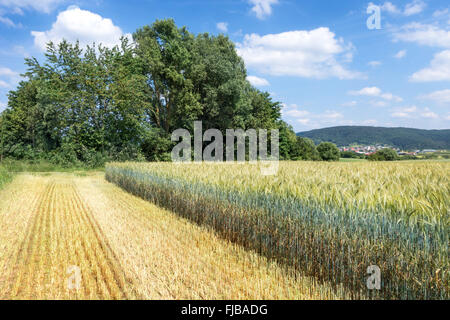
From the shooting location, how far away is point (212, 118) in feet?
92.1

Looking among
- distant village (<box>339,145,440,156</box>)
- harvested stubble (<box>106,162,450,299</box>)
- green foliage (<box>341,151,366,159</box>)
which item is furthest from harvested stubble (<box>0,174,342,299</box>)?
green foliage (<box>341,151,366,159</box>)

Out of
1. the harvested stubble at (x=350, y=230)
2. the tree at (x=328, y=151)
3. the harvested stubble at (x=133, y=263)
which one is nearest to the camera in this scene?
the harvested stubble at (x=350, y=230)

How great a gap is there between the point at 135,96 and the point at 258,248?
2376 cm

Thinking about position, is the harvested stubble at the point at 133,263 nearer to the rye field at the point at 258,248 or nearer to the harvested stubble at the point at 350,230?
the rye field at the point at 258,248

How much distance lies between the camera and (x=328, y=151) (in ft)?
210

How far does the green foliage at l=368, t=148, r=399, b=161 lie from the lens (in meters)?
23.0

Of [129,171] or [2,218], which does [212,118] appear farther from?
[2,218]

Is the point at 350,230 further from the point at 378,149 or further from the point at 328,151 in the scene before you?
the point at 328,151

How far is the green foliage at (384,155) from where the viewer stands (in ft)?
75.3

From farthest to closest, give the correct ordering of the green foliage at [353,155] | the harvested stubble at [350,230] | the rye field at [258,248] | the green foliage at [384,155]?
1. the green foliage at [353,155]
2. the green foliage at [384,155]
3. the rye field at [258,248]
4. the harvested stubble at [350,230]

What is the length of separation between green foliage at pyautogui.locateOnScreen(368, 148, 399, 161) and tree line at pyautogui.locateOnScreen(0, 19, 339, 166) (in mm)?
13129

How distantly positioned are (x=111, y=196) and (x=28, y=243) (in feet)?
18.9

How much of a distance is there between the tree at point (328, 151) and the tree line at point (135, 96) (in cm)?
3947

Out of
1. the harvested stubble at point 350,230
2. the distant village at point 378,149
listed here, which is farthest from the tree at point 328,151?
the harvested stubble at point 350,230
